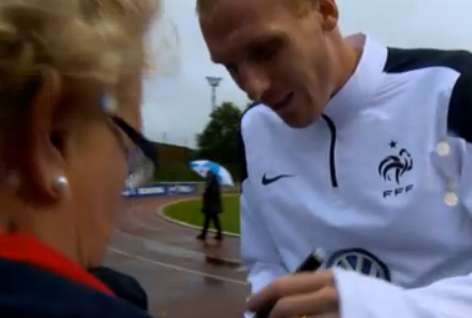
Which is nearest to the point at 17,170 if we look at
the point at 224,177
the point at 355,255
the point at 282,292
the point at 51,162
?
the point at 51,162

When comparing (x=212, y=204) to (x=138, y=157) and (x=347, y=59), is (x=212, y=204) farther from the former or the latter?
(x=138, y=157)

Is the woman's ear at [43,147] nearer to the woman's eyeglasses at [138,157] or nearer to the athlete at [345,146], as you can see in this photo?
the woman's eyeglasses at [138,157]

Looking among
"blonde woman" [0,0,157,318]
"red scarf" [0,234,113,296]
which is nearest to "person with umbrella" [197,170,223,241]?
"blonde woman" [0,0,157,318]

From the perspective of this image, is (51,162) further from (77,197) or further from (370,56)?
(370,56)

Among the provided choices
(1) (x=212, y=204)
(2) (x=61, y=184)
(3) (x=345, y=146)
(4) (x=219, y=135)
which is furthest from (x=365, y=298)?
(4) (x=219, y=135)

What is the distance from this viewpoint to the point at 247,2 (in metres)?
2.26

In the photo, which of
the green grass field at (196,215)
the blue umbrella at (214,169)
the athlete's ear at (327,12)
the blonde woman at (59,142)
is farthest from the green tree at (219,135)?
the blonde woman at (59,142)

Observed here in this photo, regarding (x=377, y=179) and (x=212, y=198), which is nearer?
(x=377, y=179)

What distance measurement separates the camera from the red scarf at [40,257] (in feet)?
4.02

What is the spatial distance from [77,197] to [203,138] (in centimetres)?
6268

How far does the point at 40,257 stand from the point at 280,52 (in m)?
1.12

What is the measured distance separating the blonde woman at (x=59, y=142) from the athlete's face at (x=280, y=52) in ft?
2.78

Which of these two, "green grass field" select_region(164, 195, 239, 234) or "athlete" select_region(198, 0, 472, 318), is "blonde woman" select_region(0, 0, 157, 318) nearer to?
"athlete" select_region(198, 0, 472, 318)

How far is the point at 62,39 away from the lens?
1.29 meters
